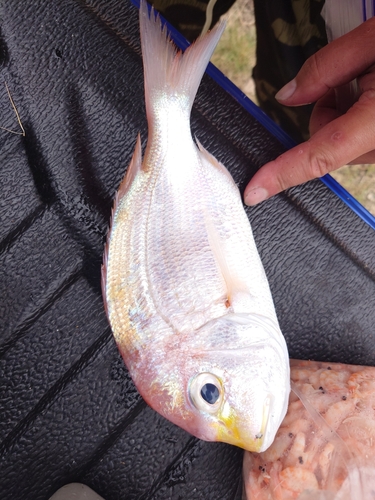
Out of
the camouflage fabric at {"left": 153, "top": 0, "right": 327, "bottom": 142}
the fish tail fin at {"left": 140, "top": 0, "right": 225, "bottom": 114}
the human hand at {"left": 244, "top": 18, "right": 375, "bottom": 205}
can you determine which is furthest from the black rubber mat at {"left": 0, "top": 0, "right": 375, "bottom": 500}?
the camouflage fabric at {"left": 153, "top": 0, "right": 327, "bottom": 142}

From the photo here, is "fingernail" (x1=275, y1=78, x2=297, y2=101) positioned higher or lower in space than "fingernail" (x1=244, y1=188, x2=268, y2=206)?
higher

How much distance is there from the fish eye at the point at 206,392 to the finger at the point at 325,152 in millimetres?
518

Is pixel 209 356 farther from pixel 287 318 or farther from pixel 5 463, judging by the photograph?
pixel 5 463

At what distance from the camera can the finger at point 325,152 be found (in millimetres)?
905

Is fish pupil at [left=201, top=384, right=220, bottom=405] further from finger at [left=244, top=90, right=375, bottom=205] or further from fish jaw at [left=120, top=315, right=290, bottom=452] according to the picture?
finger at [left=244, top=90, right=375, bottom=205]

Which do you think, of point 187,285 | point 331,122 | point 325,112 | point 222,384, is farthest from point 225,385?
point 325,112

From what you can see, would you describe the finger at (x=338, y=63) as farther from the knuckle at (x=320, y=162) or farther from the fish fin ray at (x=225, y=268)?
the fish fin ray at (x=225, y=268)

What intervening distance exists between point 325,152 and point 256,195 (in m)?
0.22

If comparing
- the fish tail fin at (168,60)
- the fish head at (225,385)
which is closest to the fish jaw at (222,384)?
the fish head at (225,385)

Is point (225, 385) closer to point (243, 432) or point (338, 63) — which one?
point (243, 432)

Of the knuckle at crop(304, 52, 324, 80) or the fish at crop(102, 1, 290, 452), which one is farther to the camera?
the knuckle at crop(304, 52, 324, 80)

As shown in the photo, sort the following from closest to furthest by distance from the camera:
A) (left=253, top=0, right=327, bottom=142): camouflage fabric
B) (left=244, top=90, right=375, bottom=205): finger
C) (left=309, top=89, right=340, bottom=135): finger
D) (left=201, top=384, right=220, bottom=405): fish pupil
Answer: (left=201, top=384, right=220, bottom=405): fish pupil < (left=244, top=90, right=375, bottom=205): finger < (left=309, top=89, right=340, bottom=135): finger < (left=253, top=0, right=327, bottom=142): camouflage fabric

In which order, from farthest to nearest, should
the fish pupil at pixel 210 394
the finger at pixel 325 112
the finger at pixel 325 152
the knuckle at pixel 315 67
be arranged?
the finger at pixel 325 112 → the knuckle at pixel 315 67 → the finger at pixel 325 152 → the fish pupil at pixel 210 394

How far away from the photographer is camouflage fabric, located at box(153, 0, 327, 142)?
1417mm
